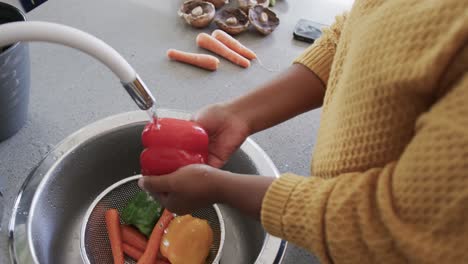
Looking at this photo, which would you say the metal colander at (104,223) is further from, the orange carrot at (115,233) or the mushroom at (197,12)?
the mushroom at (197,12)

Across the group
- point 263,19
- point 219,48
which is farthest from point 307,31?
point 219,48

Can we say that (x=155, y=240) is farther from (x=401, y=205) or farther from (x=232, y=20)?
(x=232, y=20)

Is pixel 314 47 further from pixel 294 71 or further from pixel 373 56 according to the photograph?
pixel 373 56

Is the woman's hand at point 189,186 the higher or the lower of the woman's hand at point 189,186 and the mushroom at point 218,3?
the lower

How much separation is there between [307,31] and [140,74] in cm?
40

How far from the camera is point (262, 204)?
18.5 inches

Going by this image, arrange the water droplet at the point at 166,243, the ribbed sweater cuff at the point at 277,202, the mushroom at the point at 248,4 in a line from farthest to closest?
1. the mushroom at the point at 248,4
2. the water droplet at the point at 166,243
3. the ribbed sweater cuff at the point at 277,202

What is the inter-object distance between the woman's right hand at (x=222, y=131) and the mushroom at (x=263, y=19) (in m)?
0.42

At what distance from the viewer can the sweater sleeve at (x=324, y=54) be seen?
63 centimetres

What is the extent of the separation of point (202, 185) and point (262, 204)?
0.09 metres

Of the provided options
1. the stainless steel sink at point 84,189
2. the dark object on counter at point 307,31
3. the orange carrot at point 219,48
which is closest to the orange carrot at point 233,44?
the orange carrot at point 219,48

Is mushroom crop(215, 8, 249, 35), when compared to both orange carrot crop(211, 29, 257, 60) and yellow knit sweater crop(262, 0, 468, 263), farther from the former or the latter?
yellow knit sweater crop(262, 0, 468, 263)

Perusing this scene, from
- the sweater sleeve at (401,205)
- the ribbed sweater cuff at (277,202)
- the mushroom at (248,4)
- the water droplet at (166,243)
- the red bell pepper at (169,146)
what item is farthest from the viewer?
the mushroom at (248,4)

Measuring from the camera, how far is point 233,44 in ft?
3.19
